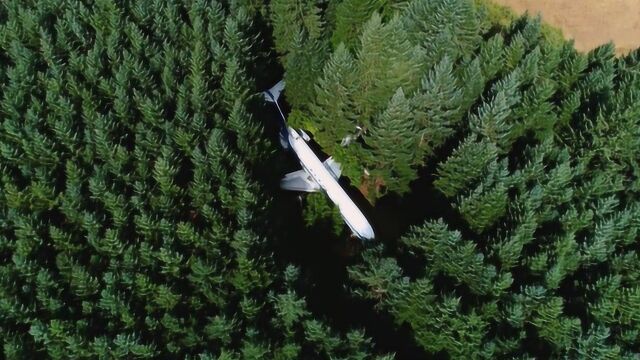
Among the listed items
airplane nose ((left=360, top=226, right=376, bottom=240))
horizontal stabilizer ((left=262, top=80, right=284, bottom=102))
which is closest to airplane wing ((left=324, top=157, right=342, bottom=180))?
airplane nose ((left=360, top=226, right=376, bottom=240))

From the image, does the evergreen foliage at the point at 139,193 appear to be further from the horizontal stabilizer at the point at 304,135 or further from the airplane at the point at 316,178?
the horizontal stabilizer at the point at 304,135

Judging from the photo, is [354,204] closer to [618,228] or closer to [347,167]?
[347,167]

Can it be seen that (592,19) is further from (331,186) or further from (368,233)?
(368,233)

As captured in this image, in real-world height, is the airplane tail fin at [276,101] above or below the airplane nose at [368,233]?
above

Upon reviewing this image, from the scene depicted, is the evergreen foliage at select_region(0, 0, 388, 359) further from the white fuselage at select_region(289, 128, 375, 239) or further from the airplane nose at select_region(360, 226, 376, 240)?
the airplane nose at select_region(360, 226, 376, 240)

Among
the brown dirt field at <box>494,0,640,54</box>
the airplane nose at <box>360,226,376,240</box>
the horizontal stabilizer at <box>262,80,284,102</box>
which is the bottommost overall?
the airplane nose at <box>360,226,376,240</box>

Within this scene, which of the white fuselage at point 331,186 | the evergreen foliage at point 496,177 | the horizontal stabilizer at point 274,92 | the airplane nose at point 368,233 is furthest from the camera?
the horizontal stabilizer at point 274,92

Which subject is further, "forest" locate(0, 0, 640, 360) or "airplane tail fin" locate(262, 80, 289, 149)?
"airplane tail fin" locate(262, 80, 289, 149)

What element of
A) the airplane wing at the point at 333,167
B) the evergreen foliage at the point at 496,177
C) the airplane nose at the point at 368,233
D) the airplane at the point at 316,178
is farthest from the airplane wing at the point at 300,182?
the airplane nose at the point at 368,233
